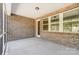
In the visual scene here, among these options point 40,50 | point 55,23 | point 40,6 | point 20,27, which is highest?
point 40,6

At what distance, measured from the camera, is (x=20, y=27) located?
11.6 m

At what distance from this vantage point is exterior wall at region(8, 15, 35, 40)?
11.0 meters

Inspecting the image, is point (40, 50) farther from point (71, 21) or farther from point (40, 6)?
point (40, 6)

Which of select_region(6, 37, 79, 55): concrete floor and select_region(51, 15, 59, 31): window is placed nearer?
select_region(6, 37, 79, 55): concrete floor

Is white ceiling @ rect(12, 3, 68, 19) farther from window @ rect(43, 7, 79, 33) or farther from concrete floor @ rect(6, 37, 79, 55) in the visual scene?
concrete floor @ rect(6, 37, 79, 55)

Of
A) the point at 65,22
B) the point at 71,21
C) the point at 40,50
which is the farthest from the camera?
the point at 65,22

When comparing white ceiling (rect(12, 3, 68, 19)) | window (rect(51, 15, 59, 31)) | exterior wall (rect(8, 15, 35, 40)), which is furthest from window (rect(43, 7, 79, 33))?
exterior wall (rect(8, 15, 35, 40))

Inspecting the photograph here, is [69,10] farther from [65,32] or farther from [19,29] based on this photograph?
[19,29]

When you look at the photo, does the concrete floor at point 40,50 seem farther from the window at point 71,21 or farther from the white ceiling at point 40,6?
the white ceiling at point 40,6

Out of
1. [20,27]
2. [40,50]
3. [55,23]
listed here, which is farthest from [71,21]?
[20,27]

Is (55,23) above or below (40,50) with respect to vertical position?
above

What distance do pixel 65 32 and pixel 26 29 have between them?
6.26 meters
